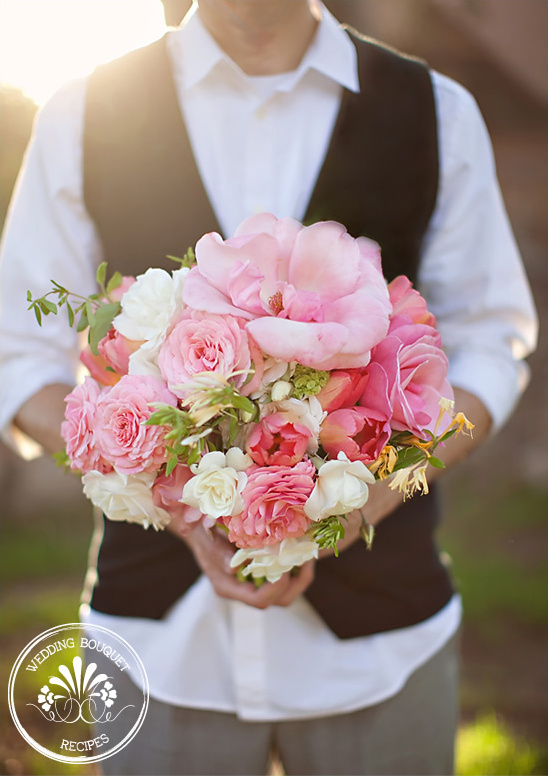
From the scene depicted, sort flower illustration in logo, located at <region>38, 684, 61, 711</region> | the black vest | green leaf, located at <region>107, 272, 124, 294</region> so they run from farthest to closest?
1. the black vest
2. flower illustration in logo, located at <region>38, 684, 61, 711</region>
3. green leaf, located at <region>107, 272, 124, 294</region>

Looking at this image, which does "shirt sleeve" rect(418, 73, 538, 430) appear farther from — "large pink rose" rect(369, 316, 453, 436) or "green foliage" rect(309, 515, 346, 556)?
"green foliage" rect(309, 515, 346, 556)

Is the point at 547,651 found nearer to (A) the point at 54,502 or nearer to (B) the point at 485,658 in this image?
(B) the point at 485,658

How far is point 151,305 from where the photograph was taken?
995 millimetres

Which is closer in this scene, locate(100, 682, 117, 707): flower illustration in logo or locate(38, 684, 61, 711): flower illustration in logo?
locate(38, 684, 61, 711): flower illustration in logo

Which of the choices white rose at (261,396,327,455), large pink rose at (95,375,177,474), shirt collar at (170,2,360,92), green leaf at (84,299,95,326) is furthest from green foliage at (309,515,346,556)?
shirt collar at (170,2,360,92)

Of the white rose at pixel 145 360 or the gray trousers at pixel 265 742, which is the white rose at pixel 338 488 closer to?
the white rose at pixel 145 360

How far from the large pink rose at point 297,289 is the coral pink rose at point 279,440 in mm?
79

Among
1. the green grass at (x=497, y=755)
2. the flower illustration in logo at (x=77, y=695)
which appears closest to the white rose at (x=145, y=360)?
the flower illustration in logo at (x=77, y=695)

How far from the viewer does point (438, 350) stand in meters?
1.00

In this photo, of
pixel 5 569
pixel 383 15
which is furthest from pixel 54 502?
pixel 383 15

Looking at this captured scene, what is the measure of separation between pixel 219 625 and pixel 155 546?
0.19 m

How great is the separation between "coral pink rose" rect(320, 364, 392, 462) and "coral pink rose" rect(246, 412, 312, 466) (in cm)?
4

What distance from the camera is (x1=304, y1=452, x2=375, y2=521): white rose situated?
932mm

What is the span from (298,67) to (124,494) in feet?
2.91
